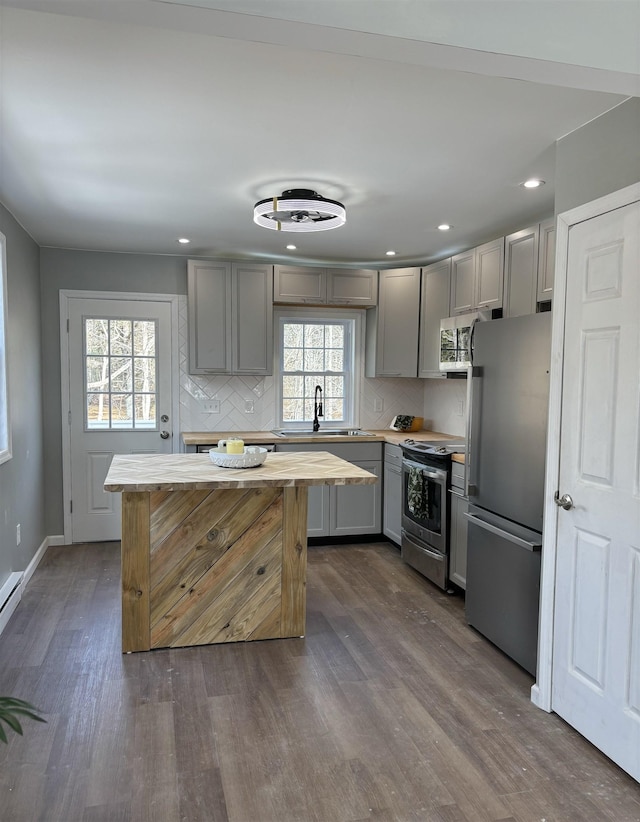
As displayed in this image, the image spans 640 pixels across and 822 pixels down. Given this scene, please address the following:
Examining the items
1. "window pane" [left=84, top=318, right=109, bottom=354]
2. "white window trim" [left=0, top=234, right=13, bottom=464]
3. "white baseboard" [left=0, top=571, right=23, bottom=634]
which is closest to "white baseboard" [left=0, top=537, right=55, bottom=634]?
"white baseboard" [left=0, top=571, right=23, bottom=634]

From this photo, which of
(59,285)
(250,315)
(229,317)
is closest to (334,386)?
(250,315)

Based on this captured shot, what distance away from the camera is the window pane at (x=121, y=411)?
4948 mm

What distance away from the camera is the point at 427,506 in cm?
404

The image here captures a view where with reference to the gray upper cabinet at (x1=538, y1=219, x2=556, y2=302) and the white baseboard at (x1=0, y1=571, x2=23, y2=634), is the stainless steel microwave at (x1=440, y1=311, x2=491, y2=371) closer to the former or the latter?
the gray upper cabinet at (x1=538, y1=219, x2=556, y2=302)

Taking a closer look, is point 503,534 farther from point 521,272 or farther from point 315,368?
point 315,368

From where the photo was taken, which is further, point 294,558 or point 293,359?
point 293,359

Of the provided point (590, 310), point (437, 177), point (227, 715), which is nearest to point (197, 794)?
point (227, 715)

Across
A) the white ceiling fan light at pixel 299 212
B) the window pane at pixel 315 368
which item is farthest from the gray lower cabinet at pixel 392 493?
the white ceiling fan light at pixel 299 212

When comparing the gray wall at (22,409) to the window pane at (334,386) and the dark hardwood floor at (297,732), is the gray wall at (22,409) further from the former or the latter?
the window pane at (334,386)

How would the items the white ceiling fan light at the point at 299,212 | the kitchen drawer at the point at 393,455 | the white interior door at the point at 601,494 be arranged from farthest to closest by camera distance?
1. the kitchen drawer at the point at 393,455
2. the white ceiling fan light at the point at 299,212
3. the white interior door at the point at 601,494

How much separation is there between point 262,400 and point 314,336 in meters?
0.79

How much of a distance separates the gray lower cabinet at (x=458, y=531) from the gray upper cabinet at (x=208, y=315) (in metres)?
2.20

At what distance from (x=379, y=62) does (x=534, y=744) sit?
256 cm

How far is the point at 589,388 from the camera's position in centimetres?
231
